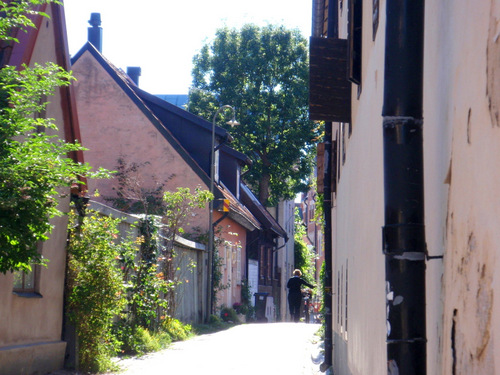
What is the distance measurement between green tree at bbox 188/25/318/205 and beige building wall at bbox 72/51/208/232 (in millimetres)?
15859

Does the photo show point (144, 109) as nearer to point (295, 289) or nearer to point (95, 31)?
point (95, 31)

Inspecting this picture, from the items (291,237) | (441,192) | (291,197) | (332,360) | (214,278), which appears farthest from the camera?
(291,237)

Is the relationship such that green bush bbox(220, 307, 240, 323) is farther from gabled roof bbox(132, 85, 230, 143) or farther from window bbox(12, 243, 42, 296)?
window bbox(12, 243, 42, 296)

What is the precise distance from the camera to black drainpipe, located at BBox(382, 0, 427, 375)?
Answer: 3.38m

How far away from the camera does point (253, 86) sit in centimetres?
4372

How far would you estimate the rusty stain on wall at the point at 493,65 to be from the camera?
2.40 metres

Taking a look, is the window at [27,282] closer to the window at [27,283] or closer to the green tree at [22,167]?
the window at [27,283]

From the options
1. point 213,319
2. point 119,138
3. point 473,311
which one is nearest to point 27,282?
point 473,311

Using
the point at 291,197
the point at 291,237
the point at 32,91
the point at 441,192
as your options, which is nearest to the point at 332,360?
the point at 32,91

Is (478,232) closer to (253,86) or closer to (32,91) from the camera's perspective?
(32,91)

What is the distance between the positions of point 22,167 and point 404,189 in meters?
5.44

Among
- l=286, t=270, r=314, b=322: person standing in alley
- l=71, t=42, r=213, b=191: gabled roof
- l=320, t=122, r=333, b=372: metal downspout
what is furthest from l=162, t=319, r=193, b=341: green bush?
l=286, t=270, r=314, b=322: person standing in alley

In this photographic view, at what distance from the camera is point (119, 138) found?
26.3 m

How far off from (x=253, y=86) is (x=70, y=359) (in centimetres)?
3273
